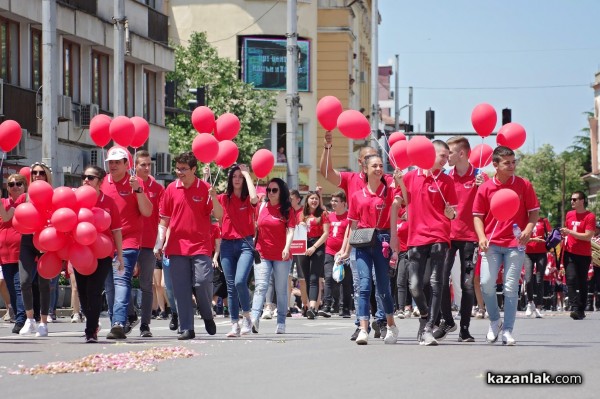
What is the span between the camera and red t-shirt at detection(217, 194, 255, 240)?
58.9ft

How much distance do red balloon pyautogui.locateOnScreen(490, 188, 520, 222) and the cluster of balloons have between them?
4.00 m

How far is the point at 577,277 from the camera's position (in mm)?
24375

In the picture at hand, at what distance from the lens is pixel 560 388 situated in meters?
10.7

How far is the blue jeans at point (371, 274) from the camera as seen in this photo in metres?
15.8

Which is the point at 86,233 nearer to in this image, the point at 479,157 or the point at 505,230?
→ the point at 505,230

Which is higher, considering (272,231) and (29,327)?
(272,231)

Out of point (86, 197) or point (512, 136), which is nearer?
point (86, 197)

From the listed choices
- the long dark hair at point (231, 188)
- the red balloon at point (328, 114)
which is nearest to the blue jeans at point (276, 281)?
the long dark hair at point (231, 188)

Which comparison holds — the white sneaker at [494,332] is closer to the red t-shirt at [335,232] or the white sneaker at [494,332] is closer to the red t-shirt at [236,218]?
the red t-shirt at [236,218]

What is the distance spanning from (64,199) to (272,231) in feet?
11.2

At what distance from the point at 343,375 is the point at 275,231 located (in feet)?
23.1

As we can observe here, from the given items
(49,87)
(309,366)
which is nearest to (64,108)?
(49,87)

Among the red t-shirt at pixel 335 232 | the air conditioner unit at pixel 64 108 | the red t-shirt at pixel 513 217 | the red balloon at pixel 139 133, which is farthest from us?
the air conditioner unit at pixel 64 108

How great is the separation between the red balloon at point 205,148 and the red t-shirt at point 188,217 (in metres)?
0.32
